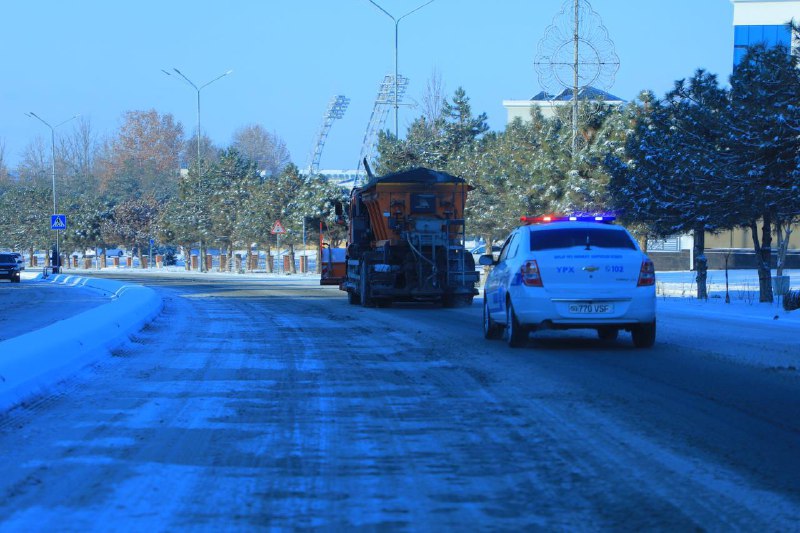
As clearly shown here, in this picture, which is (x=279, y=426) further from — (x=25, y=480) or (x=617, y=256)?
(x=617, y=256)

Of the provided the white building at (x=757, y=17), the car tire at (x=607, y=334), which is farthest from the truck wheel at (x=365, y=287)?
the white building at (x=757, y=17)

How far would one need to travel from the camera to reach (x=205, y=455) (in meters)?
6.80

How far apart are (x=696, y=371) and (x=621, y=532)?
21.9ft

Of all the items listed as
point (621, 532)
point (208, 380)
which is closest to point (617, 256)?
point (208, 380)

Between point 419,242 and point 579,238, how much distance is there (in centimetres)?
1149

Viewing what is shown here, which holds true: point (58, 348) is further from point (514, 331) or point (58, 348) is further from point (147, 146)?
point (147, 146)

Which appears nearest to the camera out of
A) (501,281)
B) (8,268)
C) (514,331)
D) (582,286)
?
(582,286)

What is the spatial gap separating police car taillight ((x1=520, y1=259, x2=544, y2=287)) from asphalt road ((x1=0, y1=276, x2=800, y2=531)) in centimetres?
101

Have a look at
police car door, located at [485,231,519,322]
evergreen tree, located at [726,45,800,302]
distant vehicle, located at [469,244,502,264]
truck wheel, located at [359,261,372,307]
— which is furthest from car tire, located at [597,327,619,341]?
distant vehicle, located at [469,244,502,264]

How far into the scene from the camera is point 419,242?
25.4m

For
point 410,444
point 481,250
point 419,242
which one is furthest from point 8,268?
point 410,444

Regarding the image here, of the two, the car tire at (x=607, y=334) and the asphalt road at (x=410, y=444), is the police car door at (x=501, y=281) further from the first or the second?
the car tire at (x=607, y=334)

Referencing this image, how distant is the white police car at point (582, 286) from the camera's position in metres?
13.4

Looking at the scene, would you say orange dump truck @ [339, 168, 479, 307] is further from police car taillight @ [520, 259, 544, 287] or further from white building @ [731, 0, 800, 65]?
white building @ [731, 0, 800, 65]
